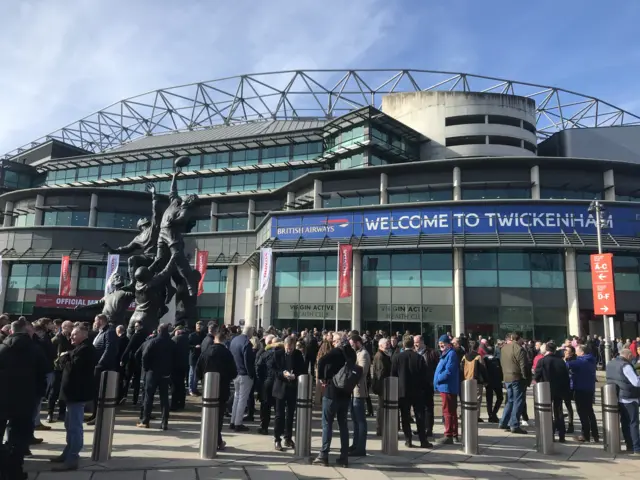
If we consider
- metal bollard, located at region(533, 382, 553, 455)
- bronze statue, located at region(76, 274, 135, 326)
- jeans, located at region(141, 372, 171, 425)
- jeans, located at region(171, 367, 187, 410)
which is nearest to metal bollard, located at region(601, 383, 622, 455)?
metal bollard, located at region(533, 382, 553, 455)

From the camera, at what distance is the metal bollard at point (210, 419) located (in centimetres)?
743

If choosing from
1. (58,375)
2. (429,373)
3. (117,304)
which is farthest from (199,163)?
(429,373)

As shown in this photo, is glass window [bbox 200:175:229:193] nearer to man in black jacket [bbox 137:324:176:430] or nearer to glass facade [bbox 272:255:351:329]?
glass facade [bbox 272:255:351:329]

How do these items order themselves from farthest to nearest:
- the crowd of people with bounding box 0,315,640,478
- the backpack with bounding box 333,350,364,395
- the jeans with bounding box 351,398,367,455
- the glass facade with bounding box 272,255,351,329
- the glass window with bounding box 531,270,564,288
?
1. the glass facade with bounding box 272,255,351,329
2. the glass window with bounding box 531,270,564,288
3. the jeans with bounding box 351,398,367,455
4. the backpack with bounding box 333,350,364,395
5. the crowd of people with bounding box 0,315,640,478

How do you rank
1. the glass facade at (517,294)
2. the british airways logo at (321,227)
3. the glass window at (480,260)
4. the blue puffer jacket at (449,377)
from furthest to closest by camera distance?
the british airways logo at (321,227) → the glass window at (480,260) → the glass facade at (517,294) → the blue puffer jacket at (449,377)

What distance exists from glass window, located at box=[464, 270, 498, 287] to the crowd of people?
76.7ft

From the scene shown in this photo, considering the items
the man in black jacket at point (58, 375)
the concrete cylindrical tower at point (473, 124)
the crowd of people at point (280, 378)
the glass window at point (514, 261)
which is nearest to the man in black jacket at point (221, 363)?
the crowd of people at point (280, 378)

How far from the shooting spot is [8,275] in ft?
157

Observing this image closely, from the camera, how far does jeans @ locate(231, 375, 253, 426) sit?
9.59 metres

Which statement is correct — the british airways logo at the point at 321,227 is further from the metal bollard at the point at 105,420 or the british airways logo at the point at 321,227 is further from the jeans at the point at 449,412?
the metal bollard at the point at 105,420

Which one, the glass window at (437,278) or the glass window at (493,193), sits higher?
the glass window at (493,193)

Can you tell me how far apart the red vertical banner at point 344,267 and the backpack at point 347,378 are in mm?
25398

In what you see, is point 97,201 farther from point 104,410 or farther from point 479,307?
point 104,410

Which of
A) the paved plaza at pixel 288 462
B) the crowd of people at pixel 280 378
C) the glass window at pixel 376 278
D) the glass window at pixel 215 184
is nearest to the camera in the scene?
the crowd of people at pixel 280 378
